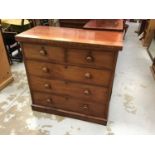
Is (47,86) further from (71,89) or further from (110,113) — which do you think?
(110,113)

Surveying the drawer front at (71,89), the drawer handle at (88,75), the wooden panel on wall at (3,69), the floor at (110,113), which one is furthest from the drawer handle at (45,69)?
the wooden panel on wall at (3,69)

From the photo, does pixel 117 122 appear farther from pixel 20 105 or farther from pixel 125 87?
pixel 20 105

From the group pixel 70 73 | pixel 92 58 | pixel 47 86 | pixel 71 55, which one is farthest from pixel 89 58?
pixel 47 86

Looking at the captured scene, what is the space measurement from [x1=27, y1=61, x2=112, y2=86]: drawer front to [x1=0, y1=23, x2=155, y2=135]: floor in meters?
0.53

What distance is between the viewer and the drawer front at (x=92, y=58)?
1362mm

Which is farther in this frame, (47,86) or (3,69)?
(3,69)

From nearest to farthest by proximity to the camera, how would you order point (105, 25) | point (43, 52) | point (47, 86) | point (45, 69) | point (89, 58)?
point (89, 58)
point (43, 52)
point (45, 69)
point (47, 86)
point (105, 25)

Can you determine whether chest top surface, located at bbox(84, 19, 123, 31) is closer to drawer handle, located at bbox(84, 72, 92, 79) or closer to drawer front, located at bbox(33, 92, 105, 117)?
drawer handle, located at bbox(84, 72, 92, 79)

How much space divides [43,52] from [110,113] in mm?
1069

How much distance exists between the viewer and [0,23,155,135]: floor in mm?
1721

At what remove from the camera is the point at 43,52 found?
4.92 ft

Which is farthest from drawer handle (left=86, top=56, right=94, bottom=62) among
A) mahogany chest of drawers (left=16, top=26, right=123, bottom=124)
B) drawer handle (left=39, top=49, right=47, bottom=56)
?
drawer handle (left=39, top=49, right=47, bottom=56)

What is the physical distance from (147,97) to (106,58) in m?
1.17

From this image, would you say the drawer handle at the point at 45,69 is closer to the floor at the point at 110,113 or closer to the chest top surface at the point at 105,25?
the floor at the point at 110,113
